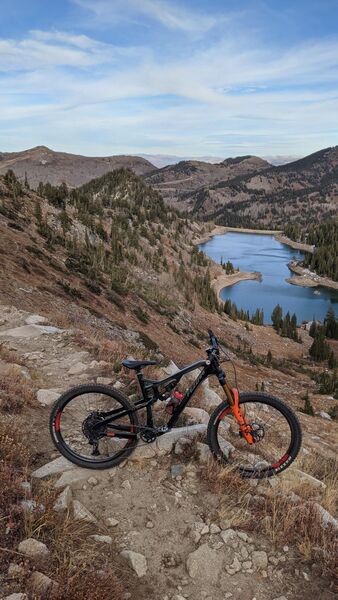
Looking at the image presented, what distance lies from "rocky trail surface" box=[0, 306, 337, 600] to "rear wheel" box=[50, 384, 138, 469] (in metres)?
0.16

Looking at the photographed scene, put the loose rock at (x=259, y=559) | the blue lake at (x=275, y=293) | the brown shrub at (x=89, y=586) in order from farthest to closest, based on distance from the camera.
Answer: the blue lake at (x=275, y=293) → the loose rock at (x=259, y=559) → the brown shrub at (x=89, y=586)

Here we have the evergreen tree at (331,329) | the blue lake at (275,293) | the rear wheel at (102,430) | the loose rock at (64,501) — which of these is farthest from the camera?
the blue lake at (275,293)

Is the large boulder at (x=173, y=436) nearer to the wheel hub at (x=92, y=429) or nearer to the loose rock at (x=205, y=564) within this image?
the wheel hub at (x=92, y=429)

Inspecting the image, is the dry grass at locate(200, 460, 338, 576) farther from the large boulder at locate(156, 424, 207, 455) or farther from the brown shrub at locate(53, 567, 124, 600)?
the brown shrub at locate(53, 567, 124, 600)

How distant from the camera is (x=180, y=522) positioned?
198 inches

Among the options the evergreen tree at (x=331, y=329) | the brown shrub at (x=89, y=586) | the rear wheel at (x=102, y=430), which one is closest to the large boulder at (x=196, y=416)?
the rear wheel at (x=102, y=430)

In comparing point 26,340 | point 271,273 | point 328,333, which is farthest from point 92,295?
point 271,273

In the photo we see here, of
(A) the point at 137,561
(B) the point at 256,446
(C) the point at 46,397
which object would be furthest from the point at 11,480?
(B) the point at 256,446

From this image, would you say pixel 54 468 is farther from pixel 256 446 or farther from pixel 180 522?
pixel 256 446

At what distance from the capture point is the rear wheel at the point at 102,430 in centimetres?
580

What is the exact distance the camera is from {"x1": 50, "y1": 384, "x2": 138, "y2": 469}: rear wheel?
5801mm

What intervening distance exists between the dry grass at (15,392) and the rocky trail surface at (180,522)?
0.27 metres

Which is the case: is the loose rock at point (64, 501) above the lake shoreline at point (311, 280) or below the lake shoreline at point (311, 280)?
above

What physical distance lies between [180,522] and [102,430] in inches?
→ 65.3
